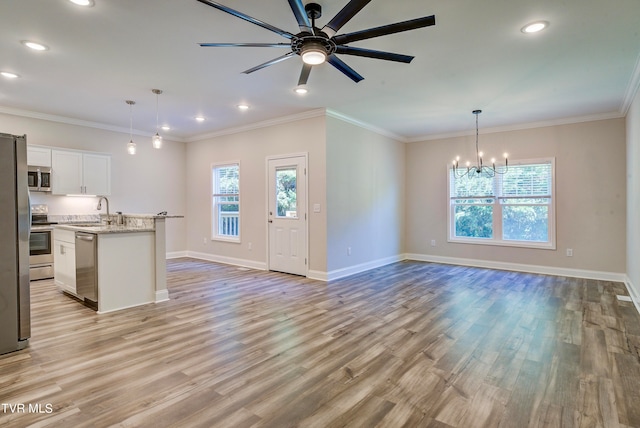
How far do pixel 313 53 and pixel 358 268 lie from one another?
173 inches

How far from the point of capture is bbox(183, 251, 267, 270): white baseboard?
6.59 m

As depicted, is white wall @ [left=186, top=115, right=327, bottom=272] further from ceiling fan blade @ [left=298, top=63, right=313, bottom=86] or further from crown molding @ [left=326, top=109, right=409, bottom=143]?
ceiling fan blade @ [left=298, top=63, right=313, bottom=86]

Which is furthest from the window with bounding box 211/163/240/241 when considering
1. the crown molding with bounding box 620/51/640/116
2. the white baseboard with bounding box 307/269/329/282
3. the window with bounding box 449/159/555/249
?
the crown molding with bounding box 620/51/640/116

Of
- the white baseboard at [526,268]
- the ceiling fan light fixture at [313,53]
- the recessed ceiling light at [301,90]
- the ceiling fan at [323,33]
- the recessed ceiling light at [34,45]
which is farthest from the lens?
the white baseboard at [526,268]

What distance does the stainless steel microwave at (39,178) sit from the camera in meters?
5.64

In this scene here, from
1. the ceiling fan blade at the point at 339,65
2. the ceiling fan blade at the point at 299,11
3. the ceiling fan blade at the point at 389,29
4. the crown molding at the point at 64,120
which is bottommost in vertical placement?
the ceiling fan blade at the point at 389,29

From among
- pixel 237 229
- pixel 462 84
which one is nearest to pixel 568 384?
pixel 462 84

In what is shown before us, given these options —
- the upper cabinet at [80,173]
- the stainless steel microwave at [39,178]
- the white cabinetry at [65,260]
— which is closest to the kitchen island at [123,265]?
the white cabinetry at [65,260]

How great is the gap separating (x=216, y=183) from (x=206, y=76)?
3672 millimetres

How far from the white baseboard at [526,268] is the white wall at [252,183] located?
311cm

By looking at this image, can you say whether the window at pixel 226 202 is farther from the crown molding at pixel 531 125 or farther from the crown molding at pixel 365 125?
the crown molding at pixel 531 125

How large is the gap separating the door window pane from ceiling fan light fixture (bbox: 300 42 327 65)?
3.40 m

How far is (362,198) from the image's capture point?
6465mm

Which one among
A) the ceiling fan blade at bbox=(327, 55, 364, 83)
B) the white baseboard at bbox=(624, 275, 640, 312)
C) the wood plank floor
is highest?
the ceiling fan blade at bbox=(327, 55, 364, 83)
